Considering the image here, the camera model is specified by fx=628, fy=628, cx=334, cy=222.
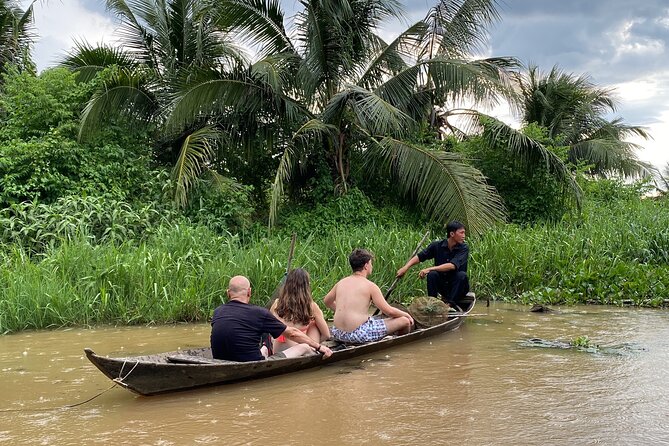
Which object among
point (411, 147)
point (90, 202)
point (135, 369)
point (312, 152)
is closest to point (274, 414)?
point (135, 369)

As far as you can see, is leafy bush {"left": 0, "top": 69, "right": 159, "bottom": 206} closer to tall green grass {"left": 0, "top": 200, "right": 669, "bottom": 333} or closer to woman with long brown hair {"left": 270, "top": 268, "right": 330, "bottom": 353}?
tall green grass {"left": 0, "top": 200, "right": 669, "bottom": 333}

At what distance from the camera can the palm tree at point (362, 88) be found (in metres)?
12.2

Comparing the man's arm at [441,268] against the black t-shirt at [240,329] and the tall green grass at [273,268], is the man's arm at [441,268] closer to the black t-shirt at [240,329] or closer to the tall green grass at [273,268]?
the tall green grass at [273,268]

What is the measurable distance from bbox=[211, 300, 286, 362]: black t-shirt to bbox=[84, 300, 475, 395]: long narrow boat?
12cm

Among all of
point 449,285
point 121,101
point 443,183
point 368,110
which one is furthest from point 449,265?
point 121,101

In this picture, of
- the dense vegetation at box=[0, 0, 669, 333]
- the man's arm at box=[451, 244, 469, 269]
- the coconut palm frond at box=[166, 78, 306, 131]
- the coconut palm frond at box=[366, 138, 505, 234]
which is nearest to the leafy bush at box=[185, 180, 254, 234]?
the dense vegetation at box=[0, 0, 669, 333]

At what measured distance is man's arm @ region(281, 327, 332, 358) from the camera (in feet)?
18.2

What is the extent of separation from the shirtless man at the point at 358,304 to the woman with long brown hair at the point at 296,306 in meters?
→ 0.44

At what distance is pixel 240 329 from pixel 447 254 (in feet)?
13.8

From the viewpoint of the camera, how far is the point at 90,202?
1093 cm

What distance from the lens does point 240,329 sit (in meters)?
5.13

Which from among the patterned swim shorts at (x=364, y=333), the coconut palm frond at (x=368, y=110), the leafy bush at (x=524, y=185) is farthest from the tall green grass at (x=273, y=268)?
the patterned swim shorts at (x=364, y=333)

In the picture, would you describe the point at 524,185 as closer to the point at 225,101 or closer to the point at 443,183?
the point at 443,183

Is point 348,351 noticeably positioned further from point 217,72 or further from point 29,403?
point 217,72
